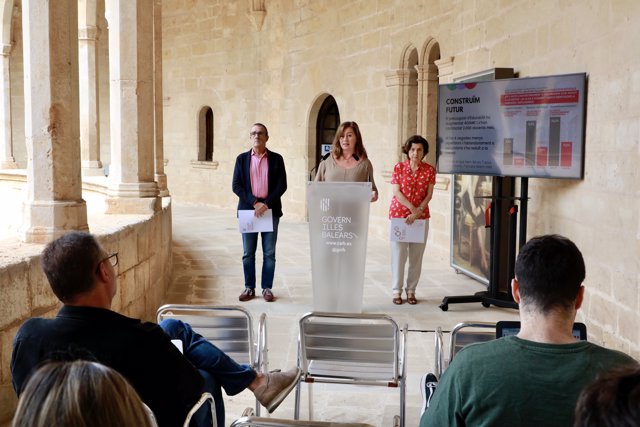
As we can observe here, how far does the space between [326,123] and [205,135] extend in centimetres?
413

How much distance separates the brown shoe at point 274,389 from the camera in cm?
295

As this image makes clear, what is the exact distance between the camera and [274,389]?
3.00 m

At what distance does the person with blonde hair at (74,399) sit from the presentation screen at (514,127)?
Answer: 4760mm

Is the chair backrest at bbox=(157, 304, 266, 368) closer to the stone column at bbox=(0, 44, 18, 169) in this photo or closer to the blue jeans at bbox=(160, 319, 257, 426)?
the blue jeans at bbox=(160, 319, 257, 426)

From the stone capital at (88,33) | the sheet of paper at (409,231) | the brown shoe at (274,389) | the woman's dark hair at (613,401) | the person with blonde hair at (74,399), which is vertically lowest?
the brown shoe at (274,389)

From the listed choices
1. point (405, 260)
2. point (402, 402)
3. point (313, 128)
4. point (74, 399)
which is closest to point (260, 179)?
point (405, 260)

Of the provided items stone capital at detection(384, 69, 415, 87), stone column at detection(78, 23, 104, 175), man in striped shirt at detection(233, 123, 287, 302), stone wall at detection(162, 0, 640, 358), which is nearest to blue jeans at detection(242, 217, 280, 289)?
man in striped shirt at detection(233, 123, 287, 302)

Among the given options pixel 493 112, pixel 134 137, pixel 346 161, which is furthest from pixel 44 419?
pixel 134 137

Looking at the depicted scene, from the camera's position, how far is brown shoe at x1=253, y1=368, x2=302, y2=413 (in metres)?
2.95

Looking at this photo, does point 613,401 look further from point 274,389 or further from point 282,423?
point 274,389

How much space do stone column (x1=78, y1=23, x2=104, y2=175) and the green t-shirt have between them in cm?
1043

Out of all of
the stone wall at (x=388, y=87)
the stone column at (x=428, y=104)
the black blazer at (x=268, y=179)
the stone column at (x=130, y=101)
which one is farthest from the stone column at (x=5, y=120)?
the black blazer at (x=268, y=179)

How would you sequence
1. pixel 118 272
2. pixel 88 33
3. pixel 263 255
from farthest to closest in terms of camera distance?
pixel 88 33 < pixel 263 255 < pixel 118 272

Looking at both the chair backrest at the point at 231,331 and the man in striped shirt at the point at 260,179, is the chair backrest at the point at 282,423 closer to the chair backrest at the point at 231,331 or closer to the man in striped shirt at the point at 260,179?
the chair backrest at the point at 231,331
